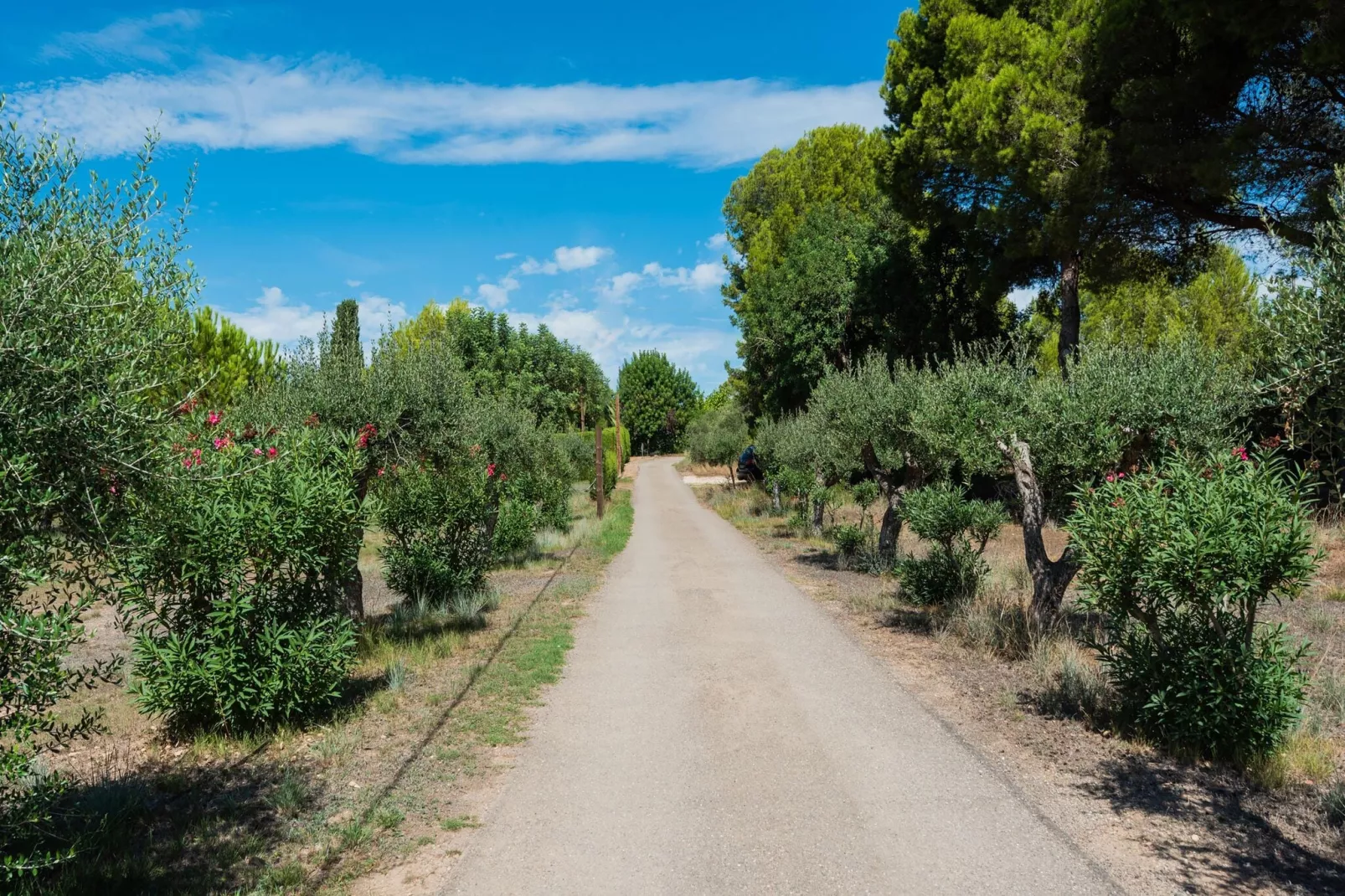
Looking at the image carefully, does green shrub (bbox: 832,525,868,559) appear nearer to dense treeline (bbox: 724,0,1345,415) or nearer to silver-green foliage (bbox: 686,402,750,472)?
dense treeline (bbox: 724,0,1345,415)

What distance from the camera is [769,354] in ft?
105

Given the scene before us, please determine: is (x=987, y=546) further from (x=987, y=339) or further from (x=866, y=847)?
(x=866, y=847)

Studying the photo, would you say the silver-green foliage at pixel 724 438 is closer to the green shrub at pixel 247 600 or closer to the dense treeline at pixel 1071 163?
the dense treeline at pixel 1071 163

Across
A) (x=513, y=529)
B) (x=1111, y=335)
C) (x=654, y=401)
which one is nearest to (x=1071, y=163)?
(x=1111, y=335)

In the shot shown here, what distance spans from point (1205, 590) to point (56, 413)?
7.46m

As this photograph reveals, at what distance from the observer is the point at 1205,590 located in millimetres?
6035

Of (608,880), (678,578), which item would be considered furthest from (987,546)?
(608,880)

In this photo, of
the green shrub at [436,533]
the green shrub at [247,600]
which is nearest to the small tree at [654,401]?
the green shrub at [436,533]

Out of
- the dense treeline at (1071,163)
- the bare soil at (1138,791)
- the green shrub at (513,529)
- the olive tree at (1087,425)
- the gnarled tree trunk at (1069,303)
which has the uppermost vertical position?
the dense treeline at (1071,163)

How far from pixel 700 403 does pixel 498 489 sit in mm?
86051

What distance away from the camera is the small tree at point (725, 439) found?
48.0 m

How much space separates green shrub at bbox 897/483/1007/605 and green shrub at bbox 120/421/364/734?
8.12m

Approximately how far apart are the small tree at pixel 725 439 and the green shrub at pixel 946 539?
3345cm

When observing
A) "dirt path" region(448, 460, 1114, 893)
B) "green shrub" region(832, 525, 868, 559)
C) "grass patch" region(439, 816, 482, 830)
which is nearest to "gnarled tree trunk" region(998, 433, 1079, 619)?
"dirt path" region(448, 460, 1114, 893)
